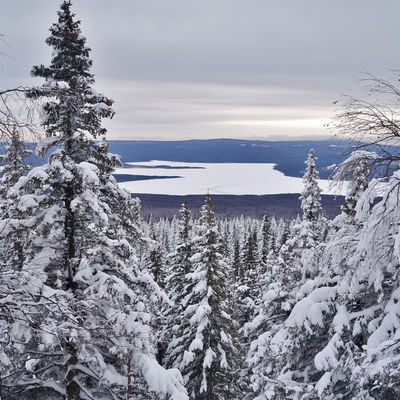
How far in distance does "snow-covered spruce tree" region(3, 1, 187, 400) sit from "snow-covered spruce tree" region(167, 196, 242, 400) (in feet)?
28.1

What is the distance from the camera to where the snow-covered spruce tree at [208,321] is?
59.8 feet

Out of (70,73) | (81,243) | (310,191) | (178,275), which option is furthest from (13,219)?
(310,191)

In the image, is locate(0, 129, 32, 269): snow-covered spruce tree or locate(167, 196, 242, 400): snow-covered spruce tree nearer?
locate(0, 129, 32, 269): snow-covered spruce tree

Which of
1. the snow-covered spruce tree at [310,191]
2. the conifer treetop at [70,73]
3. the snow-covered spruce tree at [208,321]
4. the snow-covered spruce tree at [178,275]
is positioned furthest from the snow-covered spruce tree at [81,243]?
the snow-covered spruce tree at [310,191]

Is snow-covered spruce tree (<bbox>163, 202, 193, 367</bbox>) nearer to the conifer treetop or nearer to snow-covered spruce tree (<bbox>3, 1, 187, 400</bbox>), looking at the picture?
snow-covered spruce tree (<bbox>3, 1, 187, 400</bbox>)

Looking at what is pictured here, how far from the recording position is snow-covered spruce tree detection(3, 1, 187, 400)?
804 centimetres

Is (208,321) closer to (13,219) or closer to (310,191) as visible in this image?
(310,191)

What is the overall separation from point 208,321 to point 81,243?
10638 mm

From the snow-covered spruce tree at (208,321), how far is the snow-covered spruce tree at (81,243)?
8.57 m

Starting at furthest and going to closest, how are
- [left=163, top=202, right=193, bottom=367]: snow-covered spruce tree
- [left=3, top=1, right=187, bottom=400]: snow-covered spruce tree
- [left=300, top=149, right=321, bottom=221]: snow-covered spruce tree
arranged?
1. [left=300, top=149, right=321, bottom=221]: snow-covered spruce tree
2. [left=163, top=202, right=193, bottom=367]: snow-covered spruce tree
3. [left=3, top=1, right=187, bottom=400]: snow-covered spruce tree

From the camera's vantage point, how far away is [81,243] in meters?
9.36

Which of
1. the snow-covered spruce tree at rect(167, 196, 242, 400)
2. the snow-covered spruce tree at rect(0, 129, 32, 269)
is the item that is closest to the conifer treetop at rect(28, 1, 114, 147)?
the snow-covered spruce tree at rect(0, 129, 32, 269)

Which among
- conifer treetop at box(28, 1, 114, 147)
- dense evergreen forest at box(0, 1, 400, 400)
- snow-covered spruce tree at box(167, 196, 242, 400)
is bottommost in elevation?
snow-covered spruce tree at box(167, 196, 242, 400)

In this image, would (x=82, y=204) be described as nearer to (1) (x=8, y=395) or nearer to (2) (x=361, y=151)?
(1) (x=8, y=395)
